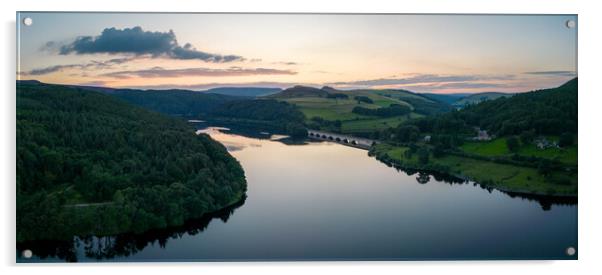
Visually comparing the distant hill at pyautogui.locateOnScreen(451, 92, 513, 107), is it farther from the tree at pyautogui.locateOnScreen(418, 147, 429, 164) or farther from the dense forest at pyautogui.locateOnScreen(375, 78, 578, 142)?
the tree at pyautogui.locateOnScreen(418, 147, 429, 164)

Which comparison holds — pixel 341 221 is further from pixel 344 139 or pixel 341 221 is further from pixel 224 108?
pixel 344 139

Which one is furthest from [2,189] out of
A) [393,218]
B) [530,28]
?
[530,28]

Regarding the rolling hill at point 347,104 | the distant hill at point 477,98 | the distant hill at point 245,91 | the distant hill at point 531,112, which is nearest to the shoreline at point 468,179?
the distant hill at point 531,112

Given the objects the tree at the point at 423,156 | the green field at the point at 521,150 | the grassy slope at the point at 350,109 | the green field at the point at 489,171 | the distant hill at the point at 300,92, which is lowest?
the green field at the point at 489,171

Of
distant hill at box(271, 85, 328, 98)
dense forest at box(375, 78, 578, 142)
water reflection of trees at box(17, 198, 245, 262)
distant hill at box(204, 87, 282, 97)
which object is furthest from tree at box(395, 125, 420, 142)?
water reflection of trees at box(17, 198, 245, 262)

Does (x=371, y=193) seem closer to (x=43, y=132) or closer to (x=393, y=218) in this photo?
(x=393, y=218)

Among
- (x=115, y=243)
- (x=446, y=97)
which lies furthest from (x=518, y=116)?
(x=115, y=243)

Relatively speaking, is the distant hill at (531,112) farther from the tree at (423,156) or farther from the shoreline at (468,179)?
the tree at (423,156)

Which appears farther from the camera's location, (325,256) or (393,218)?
(393,218)
